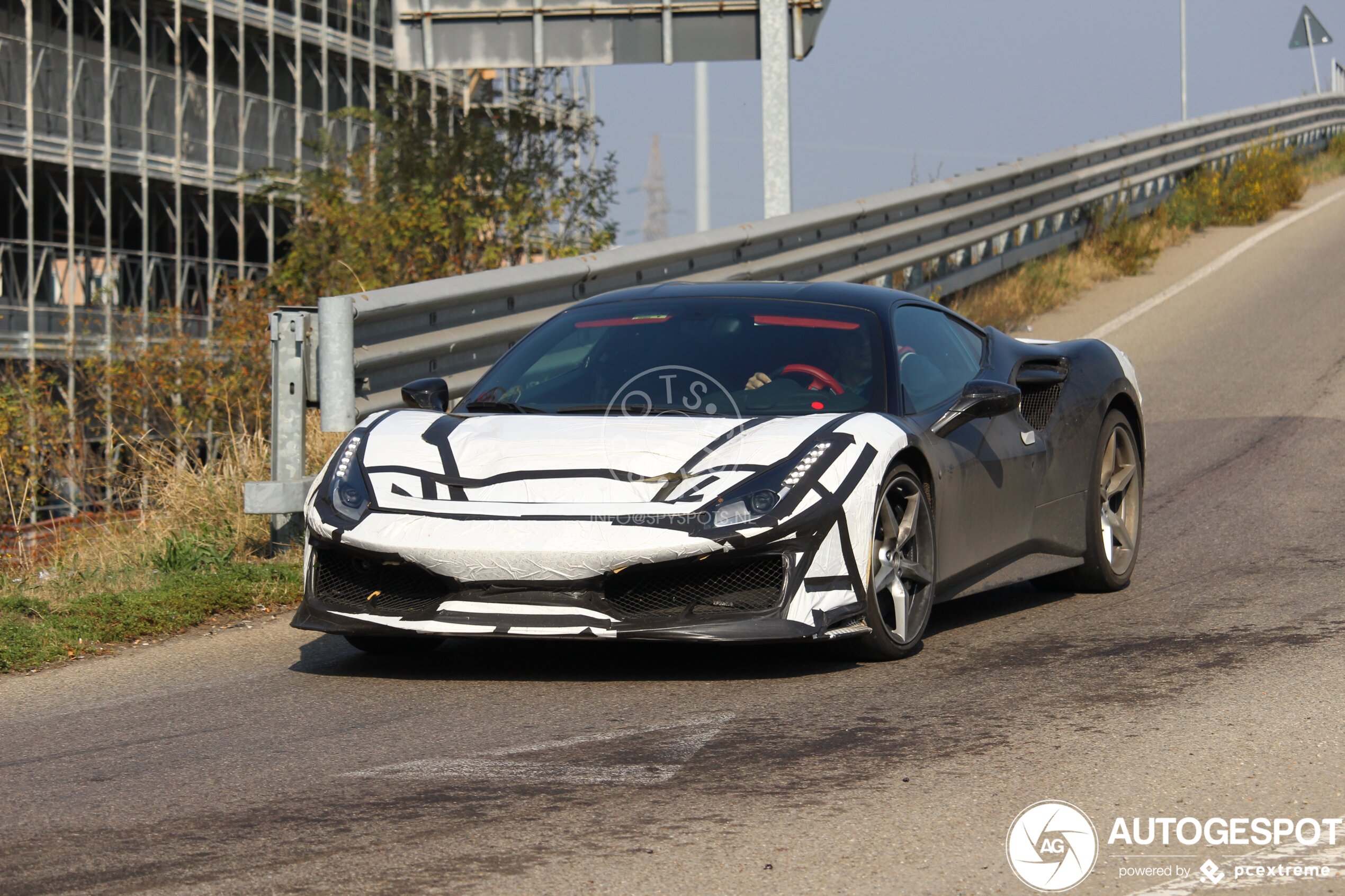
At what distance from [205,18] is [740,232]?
24.0m

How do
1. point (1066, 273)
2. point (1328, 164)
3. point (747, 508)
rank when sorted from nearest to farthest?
1. point (747, 508)
2. point (1066, 273)
3. point (1328, 164)

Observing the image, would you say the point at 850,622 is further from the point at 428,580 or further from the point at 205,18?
the point at 205,18

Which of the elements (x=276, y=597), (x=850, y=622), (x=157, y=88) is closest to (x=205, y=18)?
(x=157, y=88)

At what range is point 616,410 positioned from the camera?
607cm

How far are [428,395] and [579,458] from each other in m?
1.12

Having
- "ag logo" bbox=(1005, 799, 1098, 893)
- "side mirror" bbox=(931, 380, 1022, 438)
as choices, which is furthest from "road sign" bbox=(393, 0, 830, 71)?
"ag logo" bbox=(1005, 799, 1098, 893)

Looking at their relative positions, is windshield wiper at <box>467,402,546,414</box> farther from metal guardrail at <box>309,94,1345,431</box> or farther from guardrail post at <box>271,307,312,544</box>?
guardrail post at <box>271,307,312,544</box>

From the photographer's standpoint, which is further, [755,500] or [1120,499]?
[1120,499]

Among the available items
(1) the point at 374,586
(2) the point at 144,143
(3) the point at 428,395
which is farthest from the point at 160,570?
(2) the point at 144,143

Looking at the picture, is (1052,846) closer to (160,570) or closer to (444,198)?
(160,570)

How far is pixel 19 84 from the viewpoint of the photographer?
28.2 m

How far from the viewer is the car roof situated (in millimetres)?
6676

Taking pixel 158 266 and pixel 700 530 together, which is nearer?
pixel 700 530

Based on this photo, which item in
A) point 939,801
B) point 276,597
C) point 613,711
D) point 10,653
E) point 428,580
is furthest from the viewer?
point 276,597
